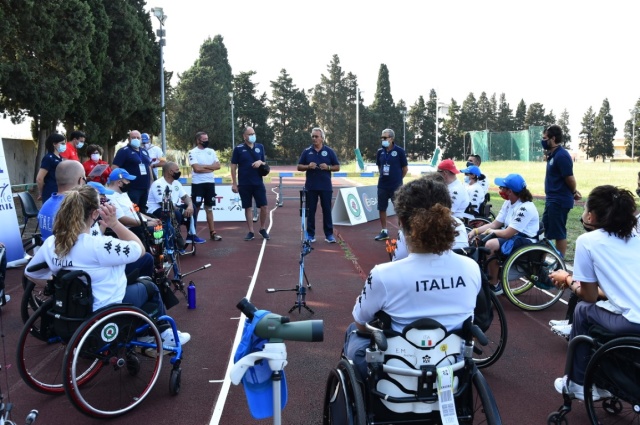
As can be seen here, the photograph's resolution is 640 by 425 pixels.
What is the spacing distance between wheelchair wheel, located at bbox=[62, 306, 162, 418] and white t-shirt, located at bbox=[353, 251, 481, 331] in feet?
5.89

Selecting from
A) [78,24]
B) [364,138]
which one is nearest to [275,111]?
[364,138]

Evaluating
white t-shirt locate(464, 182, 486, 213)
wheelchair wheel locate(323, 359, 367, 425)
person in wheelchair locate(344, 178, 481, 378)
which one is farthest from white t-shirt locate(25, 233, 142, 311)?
white t-shirt locate(464, 182, 486, 213)

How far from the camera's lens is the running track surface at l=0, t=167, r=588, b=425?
345 cm

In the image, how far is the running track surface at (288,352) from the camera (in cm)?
345

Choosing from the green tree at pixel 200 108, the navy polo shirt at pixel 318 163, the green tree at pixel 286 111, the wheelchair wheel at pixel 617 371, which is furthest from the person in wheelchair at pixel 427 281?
the green tree at pixel 286 111

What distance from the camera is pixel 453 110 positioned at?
3671 inches

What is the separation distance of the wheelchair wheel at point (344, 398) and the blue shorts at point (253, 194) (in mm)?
7134

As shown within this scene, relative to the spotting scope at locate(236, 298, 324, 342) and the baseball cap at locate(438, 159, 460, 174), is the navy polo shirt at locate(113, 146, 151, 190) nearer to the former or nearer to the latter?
the baseball cap at locate(438, 159, 460, 174)

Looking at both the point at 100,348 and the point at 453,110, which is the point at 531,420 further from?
the point at 453,110

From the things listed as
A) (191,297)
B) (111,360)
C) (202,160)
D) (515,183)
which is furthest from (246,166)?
(111,360)

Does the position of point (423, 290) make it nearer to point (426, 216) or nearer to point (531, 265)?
point (426, 216)

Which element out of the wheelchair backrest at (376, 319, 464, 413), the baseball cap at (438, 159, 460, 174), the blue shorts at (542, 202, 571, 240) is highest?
the baseball cap at (438, 159, 460, 174)

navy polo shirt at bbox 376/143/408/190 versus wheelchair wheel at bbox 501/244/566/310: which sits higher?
navy polo shirt at bbox 376/143/408/190

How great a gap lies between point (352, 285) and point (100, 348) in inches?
157
